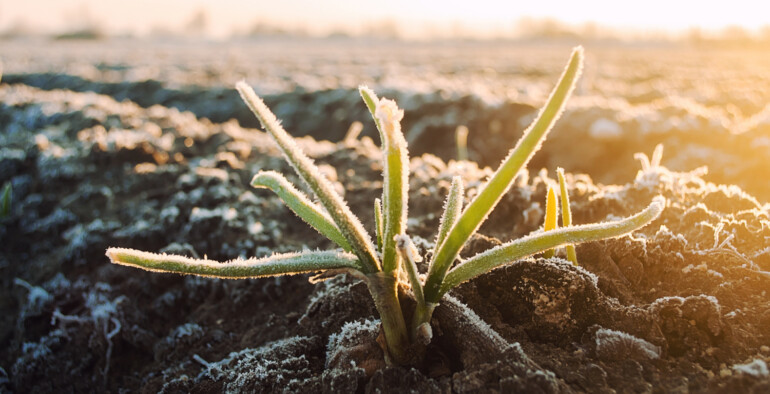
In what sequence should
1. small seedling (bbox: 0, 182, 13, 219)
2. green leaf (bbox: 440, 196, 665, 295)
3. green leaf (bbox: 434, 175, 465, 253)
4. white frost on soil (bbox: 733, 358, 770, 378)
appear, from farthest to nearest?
1. small seedling (bbox: 0, 182, 13, 219)
2. green leaf (bbox: 434, 175, 465, 253)
3. green leaf (bbox: 440, 196, 665, 295)
4. white frost on soil (bbox: 733, 358, 770, 378)

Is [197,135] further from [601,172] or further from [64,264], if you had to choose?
[601,172]

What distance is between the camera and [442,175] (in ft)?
10.6

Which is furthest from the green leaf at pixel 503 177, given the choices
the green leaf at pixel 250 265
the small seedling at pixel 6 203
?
the small seedling at pixel 6 203

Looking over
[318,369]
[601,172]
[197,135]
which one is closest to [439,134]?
[601,172]

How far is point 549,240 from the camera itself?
149 centimetres

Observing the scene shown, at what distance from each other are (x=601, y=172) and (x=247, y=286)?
446 centimetres

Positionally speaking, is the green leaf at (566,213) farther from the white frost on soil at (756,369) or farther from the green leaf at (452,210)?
the white frost on soil at (756,369)

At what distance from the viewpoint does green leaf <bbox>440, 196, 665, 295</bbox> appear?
145cm

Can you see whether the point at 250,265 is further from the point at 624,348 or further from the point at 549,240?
the point at 624,348

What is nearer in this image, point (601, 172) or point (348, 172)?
point (348, 172)

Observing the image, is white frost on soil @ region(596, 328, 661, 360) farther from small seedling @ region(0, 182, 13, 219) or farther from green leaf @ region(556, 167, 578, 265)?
small seedling @ region(0, 182, 13, 219)

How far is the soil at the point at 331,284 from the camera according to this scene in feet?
5.17

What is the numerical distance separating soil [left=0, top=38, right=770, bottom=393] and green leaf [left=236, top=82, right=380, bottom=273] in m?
0.29

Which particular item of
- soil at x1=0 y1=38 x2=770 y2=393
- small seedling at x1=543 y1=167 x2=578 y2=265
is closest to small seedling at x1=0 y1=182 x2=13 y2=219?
soil at x1=0 y1=38 x2=770 y2=393
